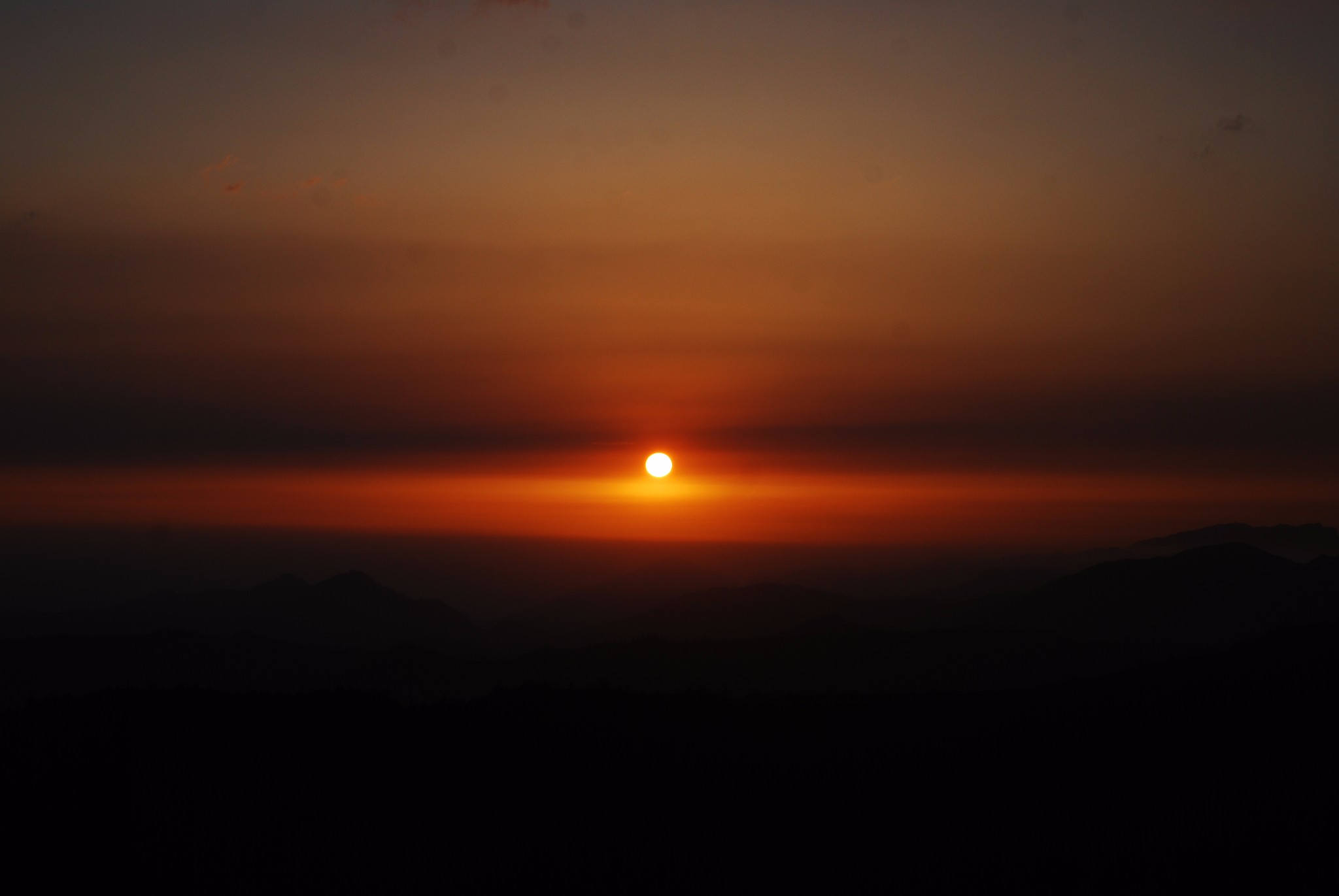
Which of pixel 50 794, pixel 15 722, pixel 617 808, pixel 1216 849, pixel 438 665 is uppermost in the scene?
pixel 438 665

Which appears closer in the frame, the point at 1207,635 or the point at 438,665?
the point at 438,665

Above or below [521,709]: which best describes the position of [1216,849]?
below

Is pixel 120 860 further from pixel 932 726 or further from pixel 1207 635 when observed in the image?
pixel 1207 635

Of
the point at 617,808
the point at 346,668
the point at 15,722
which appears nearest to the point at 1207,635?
the point at 346,668

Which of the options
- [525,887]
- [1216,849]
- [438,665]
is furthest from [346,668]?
[1216,849]

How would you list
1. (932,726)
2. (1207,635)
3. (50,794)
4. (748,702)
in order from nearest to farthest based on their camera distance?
(50,794)
(932,726)
(748,702)
(1207,635)

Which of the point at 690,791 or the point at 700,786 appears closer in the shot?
the point at 690,791

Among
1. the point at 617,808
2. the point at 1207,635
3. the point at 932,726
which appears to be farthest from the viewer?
the point at 1207,635

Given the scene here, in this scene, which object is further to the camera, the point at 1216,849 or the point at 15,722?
the point at 15,722

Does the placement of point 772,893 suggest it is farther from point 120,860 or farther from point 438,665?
point 438,665
